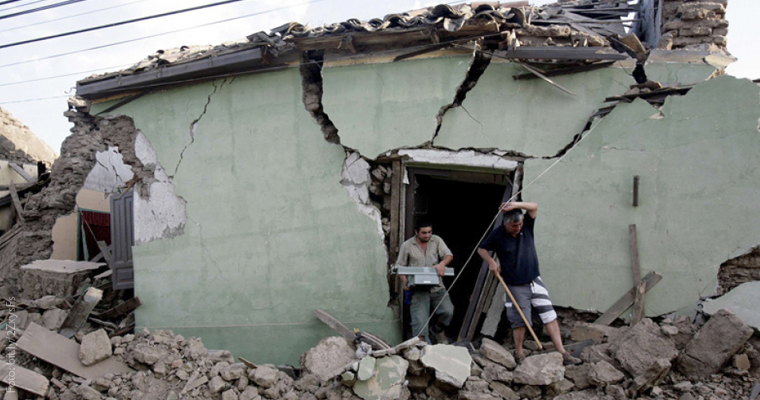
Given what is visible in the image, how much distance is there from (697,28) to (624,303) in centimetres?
290

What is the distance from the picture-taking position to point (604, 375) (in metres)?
4.08

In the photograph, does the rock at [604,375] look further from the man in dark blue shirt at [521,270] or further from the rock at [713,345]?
the rock at [713,345]

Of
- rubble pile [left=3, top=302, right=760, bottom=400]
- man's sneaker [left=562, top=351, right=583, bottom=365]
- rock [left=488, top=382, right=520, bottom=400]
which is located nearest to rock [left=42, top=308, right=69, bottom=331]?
rubble pile [left=3, top=302, right=760, bottom=400]

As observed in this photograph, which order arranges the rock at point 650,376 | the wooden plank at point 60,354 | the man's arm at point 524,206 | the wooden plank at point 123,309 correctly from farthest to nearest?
1. the wooden plank at point 123,309
2. the wooden plank at point 60,354
3. the man's arm at point 524,206
4. the rock at point 650,376

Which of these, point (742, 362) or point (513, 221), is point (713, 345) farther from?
point (513, 221)

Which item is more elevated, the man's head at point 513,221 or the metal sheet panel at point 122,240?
the man's head at point 513,221

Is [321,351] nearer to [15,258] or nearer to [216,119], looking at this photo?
[216,119]

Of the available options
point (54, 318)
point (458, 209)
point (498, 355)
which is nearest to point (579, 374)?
point (498, 355)

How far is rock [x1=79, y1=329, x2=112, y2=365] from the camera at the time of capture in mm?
4996

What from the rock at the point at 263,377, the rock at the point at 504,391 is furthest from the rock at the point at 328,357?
the rock at the point at 504,391

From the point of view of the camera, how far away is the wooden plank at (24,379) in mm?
4719

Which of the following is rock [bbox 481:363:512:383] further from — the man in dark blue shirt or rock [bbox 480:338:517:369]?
the man in dark blue shirt

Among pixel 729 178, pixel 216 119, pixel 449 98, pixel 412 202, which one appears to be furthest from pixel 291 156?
pixel 729 178

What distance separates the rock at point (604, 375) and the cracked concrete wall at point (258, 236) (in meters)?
2.28
